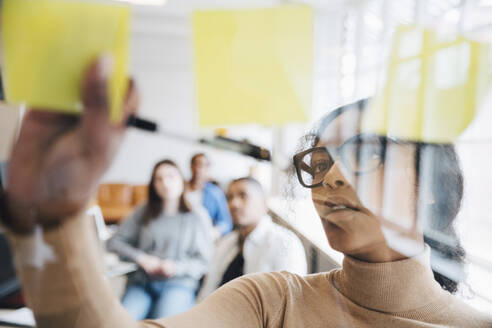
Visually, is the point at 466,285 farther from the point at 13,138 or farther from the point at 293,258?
the point at 13,138

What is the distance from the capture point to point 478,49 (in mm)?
325

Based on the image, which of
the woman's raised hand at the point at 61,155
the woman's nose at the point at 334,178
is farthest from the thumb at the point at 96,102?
the woman's nose at the point at 334,178

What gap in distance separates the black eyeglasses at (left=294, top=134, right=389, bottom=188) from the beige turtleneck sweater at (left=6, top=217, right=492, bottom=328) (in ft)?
0.37

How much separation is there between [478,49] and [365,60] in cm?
12

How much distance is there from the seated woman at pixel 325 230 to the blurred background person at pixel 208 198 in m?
0.08

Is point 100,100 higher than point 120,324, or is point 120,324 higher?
point 100,100

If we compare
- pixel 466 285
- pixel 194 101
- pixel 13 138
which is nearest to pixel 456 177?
pixel 466 285

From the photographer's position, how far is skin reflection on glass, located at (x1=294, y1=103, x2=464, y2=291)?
1.00ft

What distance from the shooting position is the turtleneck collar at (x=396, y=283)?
0.35m

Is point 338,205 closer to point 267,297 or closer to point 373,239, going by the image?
point 373,239

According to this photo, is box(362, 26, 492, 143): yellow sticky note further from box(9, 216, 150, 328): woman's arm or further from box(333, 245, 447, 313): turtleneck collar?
box(9, 216, 150, 328): woman's arm

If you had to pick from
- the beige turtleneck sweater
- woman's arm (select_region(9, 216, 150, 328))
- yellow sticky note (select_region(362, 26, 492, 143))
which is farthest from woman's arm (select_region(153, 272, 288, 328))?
yellow sticky note (select_region(362, 26, 492, 143))

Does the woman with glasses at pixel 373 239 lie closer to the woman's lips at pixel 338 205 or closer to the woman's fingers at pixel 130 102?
the woman's lips at pixel 338 205

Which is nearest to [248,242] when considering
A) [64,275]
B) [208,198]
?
[208,198]
